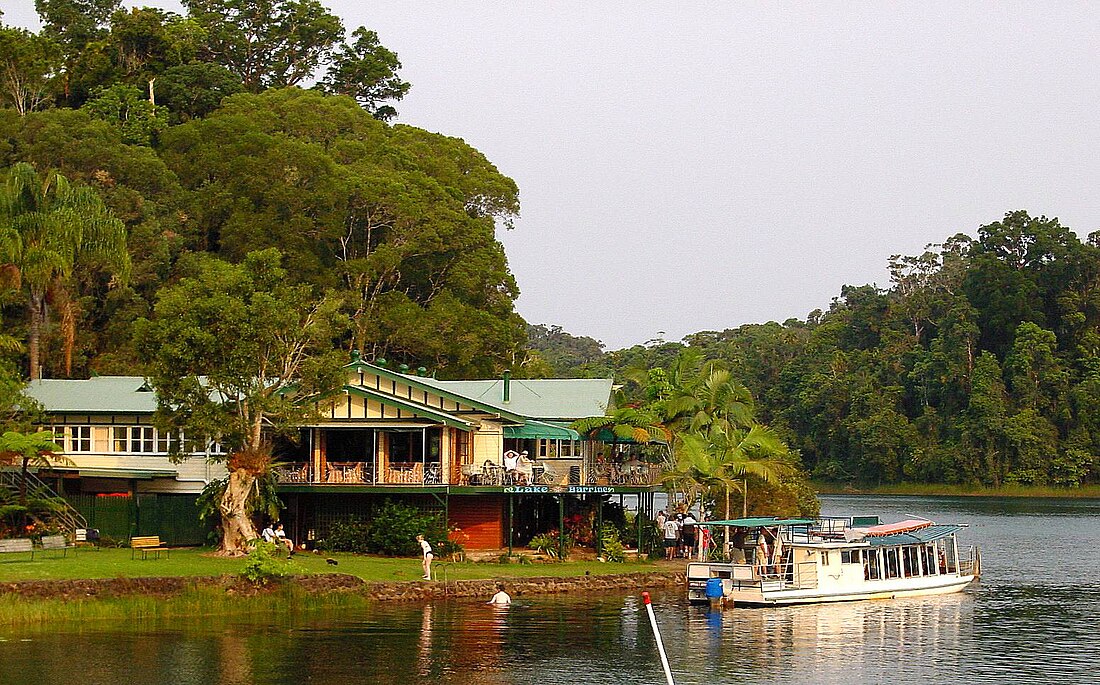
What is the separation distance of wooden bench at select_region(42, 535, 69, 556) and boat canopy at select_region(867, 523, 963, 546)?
25139 millimetres

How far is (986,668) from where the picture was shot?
34.3 metres

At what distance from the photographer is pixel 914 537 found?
48.8m

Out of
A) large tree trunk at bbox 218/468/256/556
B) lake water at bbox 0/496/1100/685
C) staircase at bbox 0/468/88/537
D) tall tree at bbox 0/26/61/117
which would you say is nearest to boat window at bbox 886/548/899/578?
lake water at bbox 0/496/1100/685

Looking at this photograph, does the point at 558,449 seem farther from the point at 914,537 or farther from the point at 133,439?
the point at 133,439

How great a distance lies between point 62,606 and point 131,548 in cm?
1067

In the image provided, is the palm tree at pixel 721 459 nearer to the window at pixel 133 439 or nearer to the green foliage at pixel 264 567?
the green foliage at pixel 264 567

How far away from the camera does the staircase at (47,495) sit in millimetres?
46875

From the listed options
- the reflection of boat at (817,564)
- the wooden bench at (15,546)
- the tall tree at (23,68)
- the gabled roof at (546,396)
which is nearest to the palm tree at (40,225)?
the wooden bench at (15,546)

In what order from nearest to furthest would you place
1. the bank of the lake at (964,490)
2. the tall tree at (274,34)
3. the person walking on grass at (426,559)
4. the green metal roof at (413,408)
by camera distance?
the person walking on grass at (426,559) < the green metal roof at (413,408) < the tall tree at (274,34) < the bank of the lake at (964,490)

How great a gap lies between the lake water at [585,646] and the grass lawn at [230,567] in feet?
7.65

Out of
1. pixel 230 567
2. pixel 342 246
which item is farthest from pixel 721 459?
pixel 342 246

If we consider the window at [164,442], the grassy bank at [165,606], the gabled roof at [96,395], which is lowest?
the grassy bank at [165,606]

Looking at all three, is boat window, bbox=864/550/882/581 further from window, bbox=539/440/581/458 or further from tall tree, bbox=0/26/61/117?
tall tree, bbox=0/26/61/117

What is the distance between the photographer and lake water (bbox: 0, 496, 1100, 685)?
31.7 meters
